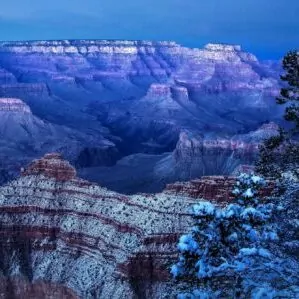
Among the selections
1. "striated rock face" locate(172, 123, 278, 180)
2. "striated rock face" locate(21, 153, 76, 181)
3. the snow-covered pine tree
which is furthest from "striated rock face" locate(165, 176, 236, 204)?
"striated rock face" locate(172, 123, 278, 180)

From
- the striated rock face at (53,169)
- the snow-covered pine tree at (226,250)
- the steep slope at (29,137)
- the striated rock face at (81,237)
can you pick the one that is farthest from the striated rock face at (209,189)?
the steep slope at (29,137)

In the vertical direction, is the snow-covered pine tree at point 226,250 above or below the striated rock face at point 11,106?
below

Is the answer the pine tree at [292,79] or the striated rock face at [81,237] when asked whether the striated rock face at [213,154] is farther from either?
the pine tree at [292,79]

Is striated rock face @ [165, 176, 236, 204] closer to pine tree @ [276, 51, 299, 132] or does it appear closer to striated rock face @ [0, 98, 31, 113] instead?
pine tree @ [276, 51, 299, 132]

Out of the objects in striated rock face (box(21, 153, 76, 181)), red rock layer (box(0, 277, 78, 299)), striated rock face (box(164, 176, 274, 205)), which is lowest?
red rock layer (box(0, 277, 78, 299))

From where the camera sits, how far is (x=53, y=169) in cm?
4134

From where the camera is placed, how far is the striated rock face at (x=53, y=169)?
4109 cm

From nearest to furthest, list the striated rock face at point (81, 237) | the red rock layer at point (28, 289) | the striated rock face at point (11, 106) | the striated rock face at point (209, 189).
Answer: the striated rock face at point (81, 237) → the striated rock face at point (209, 189) → the red rock layer at point (28, 289) → the striated rock face at point (11, 106)

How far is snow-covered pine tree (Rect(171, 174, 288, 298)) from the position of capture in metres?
15.6

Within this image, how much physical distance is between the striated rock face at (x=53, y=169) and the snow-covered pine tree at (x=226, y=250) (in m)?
24.2

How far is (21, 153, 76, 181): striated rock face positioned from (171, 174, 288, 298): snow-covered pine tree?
24.2 meters

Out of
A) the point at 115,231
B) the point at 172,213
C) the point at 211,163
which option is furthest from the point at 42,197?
the point at 211,163

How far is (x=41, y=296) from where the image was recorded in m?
36.4

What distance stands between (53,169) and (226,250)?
2599 centimetres
